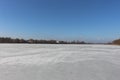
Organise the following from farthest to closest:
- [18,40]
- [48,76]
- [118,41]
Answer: [18,40] < [118,41] < [48,76]

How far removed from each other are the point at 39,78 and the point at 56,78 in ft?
0.85

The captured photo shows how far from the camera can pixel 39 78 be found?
2.32m

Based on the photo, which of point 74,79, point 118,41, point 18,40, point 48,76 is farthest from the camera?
point 18,40

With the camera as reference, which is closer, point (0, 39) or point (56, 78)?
point (56, 78)

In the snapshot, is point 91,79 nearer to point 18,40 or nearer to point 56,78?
point 56,78

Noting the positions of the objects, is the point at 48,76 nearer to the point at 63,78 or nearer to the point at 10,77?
the point at 63,78

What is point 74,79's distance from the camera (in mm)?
2295

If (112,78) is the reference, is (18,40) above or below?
above

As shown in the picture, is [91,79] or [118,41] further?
[118,41]

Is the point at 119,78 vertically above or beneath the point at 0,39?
beneath

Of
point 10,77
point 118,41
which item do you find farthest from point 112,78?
point 118,41

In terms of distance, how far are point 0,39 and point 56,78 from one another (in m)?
20.9

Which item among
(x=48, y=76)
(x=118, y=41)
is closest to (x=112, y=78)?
(x=48, y=76)

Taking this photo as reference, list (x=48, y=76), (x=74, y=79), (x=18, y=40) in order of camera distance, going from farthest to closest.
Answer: (x=18, y=40) < (x=48, y=76) < (x=74, y=79)
